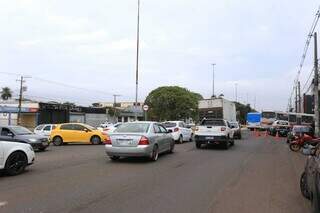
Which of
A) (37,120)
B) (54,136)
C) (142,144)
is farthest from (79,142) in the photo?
(37,120)

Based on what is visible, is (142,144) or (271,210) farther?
(142,144)

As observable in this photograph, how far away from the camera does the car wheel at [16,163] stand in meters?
12.0

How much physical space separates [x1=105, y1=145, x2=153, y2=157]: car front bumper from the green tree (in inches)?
2597

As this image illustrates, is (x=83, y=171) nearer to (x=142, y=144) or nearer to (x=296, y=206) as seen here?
(x=142, y=144)

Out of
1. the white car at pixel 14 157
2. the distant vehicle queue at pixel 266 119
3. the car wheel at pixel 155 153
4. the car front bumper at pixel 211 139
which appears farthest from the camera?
the distant vehicle queue at pixel 266 119

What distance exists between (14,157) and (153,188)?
176 inches

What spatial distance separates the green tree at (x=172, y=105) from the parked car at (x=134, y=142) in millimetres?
65063

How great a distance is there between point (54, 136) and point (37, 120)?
3789 centimetres

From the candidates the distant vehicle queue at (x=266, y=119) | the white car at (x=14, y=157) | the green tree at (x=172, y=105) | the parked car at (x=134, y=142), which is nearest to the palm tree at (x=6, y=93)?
the green tree at (x=172, y=105)

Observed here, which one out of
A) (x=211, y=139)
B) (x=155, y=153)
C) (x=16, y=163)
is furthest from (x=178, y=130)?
(x=16, y=163)

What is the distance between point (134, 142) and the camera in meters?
15.5

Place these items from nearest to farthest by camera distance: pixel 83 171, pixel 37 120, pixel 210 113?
pixel 83 171
pixel 210 113
pixel 37 120

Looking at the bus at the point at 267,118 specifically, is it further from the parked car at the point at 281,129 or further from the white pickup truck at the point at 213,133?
the white pickup truck at the point at 213,133

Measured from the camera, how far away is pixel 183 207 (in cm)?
805
